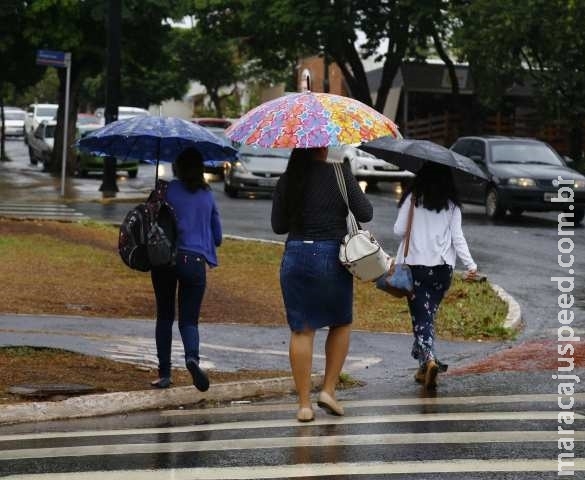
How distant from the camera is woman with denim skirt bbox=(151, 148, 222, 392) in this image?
954cm

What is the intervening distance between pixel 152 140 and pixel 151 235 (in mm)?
1448

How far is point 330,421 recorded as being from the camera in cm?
862

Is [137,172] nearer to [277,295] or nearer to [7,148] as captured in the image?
[7,148]

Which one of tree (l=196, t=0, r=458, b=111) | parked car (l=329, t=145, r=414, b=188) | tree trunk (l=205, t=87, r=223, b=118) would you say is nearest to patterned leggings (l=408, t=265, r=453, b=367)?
parked car (l=329, t=145, r=414, b=188)

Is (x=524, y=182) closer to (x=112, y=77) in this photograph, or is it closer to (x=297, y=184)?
(x=112, y=77)

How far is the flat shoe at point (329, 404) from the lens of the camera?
8703 mm

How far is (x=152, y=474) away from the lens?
7020mm

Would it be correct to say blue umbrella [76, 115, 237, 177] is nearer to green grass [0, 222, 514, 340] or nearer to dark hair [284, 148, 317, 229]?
dark hair [284, 148, 317, 229]

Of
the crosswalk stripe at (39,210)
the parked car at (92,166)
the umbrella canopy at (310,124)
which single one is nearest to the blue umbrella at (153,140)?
the umbrella canopy at (310,124)

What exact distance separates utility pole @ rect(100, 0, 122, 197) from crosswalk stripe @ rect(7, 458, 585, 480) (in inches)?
937

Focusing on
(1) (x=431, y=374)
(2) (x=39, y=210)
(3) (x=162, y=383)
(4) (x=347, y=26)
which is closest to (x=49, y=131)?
(4) (x=347, y=26)

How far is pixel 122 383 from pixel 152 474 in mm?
3160

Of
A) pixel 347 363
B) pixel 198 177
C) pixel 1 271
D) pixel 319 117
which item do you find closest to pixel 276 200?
pixel 319 117

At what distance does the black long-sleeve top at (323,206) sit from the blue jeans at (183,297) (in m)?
1.22
